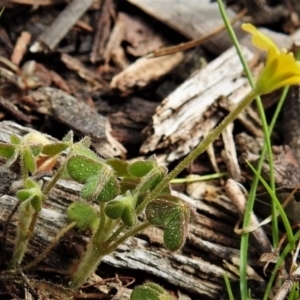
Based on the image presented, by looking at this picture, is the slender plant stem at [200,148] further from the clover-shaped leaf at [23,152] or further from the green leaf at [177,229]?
the clover-shaped leaf at [23,152]

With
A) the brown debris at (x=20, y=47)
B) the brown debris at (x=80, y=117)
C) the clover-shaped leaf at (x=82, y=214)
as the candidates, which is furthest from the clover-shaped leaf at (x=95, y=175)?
the brown debris at (x=20, y=47)

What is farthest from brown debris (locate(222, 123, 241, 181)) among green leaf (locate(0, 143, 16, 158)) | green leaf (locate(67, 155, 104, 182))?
green leaf (locate(0, 143, 16, 158))

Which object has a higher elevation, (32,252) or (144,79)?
(144,79)

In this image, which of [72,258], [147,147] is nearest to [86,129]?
[147,147]

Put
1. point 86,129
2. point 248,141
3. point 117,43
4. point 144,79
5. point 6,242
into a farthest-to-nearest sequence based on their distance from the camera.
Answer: point 117,43 → point 144,79 → point 248,141 → point 86,129 → point 6,242

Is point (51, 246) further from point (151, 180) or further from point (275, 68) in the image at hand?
point (275, 68)

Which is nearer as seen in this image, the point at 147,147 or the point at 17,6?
the point at 147,147

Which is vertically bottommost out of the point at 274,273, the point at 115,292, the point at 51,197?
the point at 115,292

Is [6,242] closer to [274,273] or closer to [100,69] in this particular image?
[274,273]
